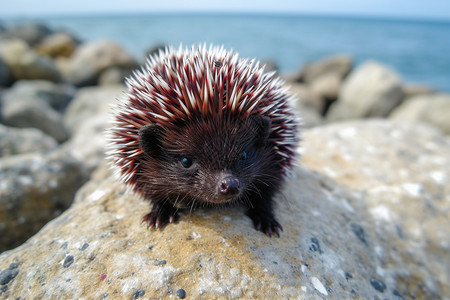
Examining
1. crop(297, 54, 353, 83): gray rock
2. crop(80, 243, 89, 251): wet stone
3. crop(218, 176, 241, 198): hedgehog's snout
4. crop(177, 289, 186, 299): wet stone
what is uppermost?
crop(218, 176, 241, 198): hedgehog's snout

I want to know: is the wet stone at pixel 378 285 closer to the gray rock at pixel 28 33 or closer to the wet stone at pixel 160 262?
the wet stone at pixel 160 262

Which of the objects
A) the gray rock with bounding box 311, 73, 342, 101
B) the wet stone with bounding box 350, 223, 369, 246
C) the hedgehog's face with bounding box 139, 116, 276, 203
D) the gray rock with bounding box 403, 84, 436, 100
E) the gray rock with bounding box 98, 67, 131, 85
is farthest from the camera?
the gray rock with bounding box 98, 67, 131, 85

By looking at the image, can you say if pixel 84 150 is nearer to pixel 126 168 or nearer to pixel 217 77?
pixel 126 168

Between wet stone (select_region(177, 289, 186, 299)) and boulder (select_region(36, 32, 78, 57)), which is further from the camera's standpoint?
boulder (select_region(36, 32, 78, 57))

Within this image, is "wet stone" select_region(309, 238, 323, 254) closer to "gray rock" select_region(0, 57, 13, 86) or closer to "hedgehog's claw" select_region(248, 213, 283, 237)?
"hedgehog's claw" select_region(248, 213, 283, 237)

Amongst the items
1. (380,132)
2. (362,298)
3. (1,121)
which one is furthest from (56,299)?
(1,121)

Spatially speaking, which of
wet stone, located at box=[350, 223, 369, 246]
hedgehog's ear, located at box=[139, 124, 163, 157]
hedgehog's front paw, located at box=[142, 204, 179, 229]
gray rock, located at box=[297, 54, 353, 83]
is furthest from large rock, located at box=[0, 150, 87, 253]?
gray rock, located at box=[297, 54, 353, 83]
